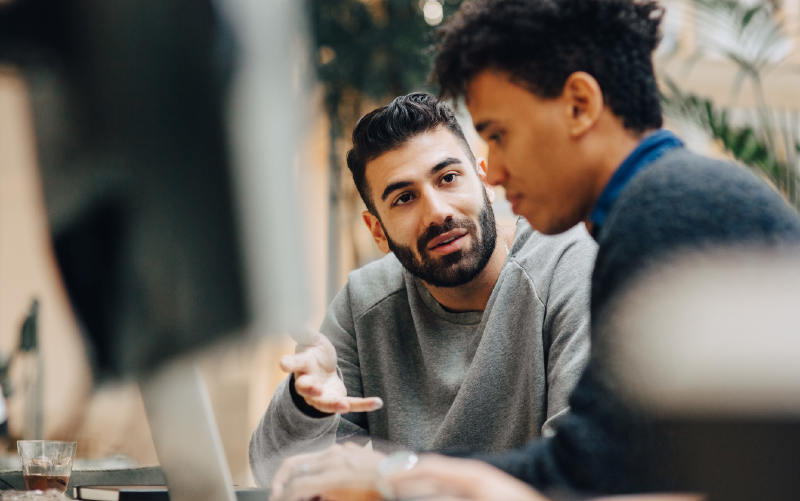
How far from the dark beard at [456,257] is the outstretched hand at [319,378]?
1.14ft

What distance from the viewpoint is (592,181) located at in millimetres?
877

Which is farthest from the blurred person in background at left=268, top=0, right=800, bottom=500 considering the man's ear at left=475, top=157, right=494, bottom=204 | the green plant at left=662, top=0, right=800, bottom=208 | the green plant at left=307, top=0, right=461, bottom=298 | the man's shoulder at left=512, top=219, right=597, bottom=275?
the green plant at left=307, top=0, right=461, bottom=298

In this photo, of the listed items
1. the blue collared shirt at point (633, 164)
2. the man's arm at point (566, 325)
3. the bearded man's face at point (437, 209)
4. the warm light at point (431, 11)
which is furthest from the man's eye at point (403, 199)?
the warm light at point (431, 11)

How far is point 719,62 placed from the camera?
195 inches

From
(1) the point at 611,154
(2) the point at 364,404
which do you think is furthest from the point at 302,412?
(1) the point at 611,154

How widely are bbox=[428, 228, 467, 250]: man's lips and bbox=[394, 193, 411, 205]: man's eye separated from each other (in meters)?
0.13

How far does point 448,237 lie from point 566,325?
1.29 feet

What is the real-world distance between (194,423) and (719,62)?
5.27 m

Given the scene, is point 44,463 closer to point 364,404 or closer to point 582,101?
point 364,404

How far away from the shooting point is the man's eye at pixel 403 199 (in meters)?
1.63

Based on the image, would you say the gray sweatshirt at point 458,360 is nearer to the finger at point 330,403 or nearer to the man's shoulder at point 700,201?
the finger at point 330,403

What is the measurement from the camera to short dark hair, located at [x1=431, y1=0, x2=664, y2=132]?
88 centimetres

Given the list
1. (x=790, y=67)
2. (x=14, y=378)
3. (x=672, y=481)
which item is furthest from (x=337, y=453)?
(x=790, y=67)

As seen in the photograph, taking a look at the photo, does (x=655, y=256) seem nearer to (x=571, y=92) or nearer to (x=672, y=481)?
(x=672, y=481)
